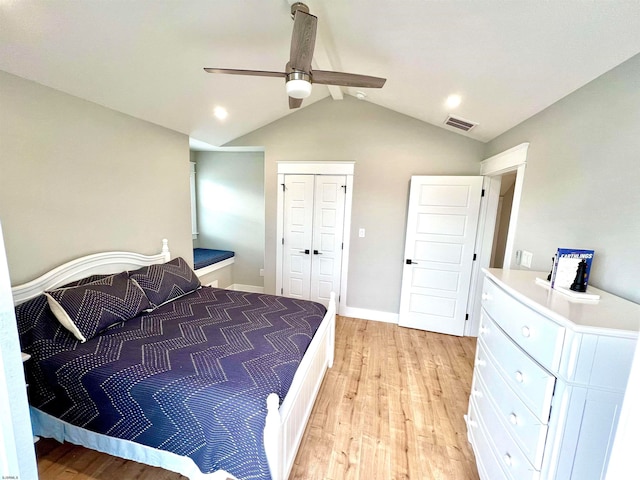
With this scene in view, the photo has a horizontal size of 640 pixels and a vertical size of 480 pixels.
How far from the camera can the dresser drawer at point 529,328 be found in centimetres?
A: 104

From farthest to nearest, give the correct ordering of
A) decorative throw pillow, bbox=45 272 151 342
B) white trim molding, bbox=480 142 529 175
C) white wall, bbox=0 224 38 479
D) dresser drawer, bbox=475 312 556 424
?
1. white trim molding, bbox=480 142 529 175
2. decorative throw pillow, bbox=45 272 151 342
3. dresser drawer, bbox=475 312 556 424
4. white wall, bbox=0 224 38 479

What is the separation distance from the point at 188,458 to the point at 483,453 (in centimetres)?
161

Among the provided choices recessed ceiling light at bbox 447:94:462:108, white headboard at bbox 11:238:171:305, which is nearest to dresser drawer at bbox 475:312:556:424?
recessed ceiling light at bbox 447:94:462:108

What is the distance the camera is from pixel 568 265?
140 cm

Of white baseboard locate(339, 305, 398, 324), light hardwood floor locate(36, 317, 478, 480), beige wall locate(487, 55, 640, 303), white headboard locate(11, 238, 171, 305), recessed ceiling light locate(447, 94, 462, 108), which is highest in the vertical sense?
recessed ceiling light locate(447, 94, 462, 108)

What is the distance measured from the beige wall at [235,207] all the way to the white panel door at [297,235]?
0.71 metres

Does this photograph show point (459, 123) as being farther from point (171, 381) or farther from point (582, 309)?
point (171, 381)

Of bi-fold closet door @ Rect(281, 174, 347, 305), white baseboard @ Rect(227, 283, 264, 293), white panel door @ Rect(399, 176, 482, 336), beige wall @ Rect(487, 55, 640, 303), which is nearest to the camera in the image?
beige wall @ Rect(487, 55, 640, 303)

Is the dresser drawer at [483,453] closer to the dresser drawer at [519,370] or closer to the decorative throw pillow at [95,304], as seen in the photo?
the dresser drawer at [519,370]

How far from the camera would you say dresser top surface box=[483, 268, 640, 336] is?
37.7 inches

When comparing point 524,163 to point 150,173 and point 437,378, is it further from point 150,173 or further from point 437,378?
point 150,173

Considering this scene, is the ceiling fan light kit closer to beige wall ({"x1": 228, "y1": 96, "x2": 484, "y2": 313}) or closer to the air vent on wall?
the air vent on wall

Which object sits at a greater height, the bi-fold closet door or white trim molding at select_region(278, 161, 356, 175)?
white trim molding at select_region(278, 161, 356, 175)

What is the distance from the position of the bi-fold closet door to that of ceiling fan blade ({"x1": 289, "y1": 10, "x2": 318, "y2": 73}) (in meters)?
2.16
